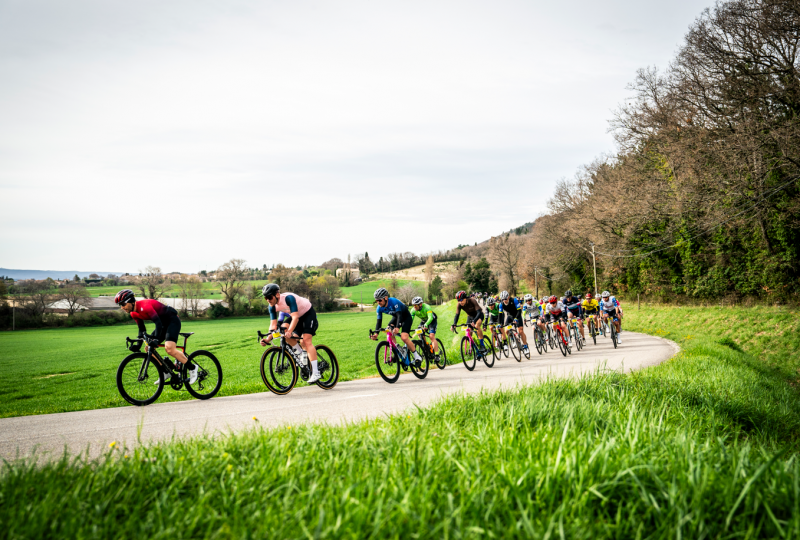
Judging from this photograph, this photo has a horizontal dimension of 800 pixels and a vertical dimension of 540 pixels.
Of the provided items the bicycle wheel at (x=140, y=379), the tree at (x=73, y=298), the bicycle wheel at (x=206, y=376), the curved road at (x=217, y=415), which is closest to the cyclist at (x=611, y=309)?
the curved road at (x=217, y=415)

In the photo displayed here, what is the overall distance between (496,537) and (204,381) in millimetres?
8370

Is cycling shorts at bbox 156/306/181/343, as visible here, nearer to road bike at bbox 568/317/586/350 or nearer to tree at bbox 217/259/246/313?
road bike at bbox 568/317/586/350

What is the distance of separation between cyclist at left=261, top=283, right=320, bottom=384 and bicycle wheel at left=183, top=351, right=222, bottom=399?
1.06 meters

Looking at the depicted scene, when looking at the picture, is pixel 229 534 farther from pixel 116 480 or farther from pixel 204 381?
pixel 204 381

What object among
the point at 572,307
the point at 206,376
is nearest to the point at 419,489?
the point at 206,376

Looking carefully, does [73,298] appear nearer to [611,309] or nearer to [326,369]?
[326,369]

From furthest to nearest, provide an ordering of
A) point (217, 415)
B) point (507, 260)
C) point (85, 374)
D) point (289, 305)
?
1. point (507, 260)
2. point (85, 374)
3. point (289, 305)
4. point (217, 415)

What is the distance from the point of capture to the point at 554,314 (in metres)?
18.2

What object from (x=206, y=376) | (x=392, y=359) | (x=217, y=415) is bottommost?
(x=392, y=359)

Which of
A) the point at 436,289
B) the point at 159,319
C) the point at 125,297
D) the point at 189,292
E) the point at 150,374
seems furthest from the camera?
the point at 436,289

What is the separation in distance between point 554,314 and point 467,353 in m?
5.83

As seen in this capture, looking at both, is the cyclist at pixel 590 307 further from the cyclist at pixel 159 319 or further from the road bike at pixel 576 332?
the cyclist at pixel 159 319

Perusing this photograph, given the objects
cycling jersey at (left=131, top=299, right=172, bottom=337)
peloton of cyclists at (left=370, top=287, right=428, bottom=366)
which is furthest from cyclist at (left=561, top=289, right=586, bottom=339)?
cycling jersey at (left=131, top=299, right=172, bottom=337)

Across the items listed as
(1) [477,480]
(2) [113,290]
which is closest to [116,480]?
(1) [477,480]
